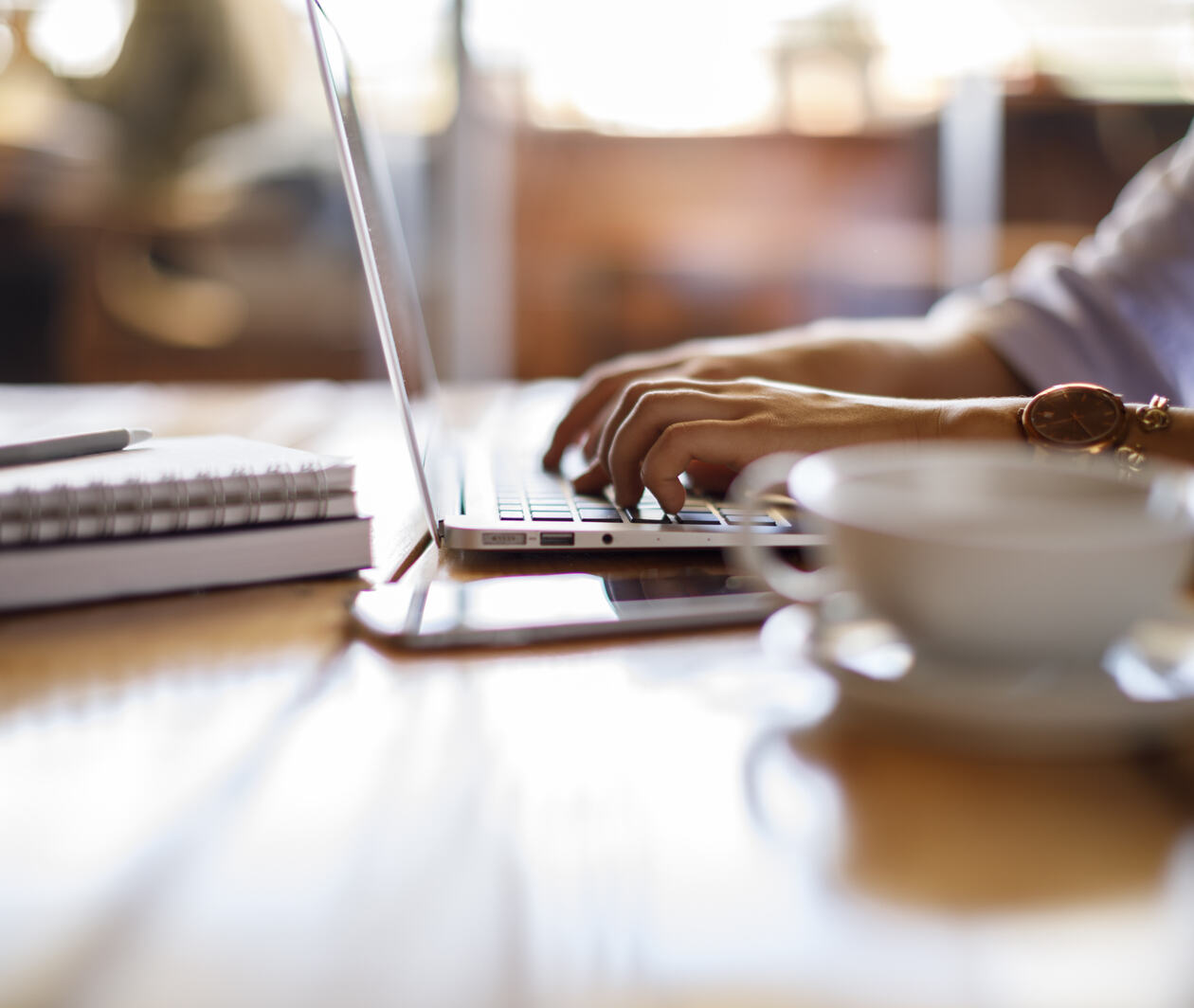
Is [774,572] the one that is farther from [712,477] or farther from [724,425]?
[712,477]

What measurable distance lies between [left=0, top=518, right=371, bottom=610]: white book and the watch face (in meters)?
0.37

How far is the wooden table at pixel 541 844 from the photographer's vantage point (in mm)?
222

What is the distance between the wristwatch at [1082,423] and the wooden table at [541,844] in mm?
271

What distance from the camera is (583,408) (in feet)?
2.64

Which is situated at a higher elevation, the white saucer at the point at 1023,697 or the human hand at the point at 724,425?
the human hand at the point at 724,425

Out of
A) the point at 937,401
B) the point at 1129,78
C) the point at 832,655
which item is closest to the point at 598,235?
the point at 1129,78

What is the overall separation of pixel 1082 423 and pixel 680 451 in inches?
8.8

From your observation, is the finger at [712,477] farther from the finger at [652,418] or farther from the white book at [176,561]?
the white book at [176,561]

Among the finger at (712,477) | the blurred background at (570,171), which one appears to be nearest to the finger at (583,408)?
the finger at (712,477)

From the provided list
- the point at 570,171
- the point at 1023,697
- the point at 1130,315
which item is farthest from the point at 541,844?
the point at 570,171

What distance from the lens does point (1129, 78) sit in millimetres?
3520

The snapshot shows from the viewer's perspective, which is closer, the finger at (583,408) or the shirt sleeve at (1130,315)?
the finger at (583,408)

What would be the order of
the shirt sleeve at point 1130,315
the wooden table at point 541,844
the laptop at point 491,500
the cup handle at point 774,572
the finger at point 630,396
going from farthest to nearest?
the shirt sleeve at point 1130,315, the finger at point 630,396, the laptop at point 491,500, the cup handle at point 774,572, the wooden table at point 541,844

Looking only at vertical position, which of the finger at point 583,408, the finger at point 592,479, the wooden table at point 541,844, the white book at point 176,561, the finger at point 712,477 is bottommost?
the wooden table at point 541,844
